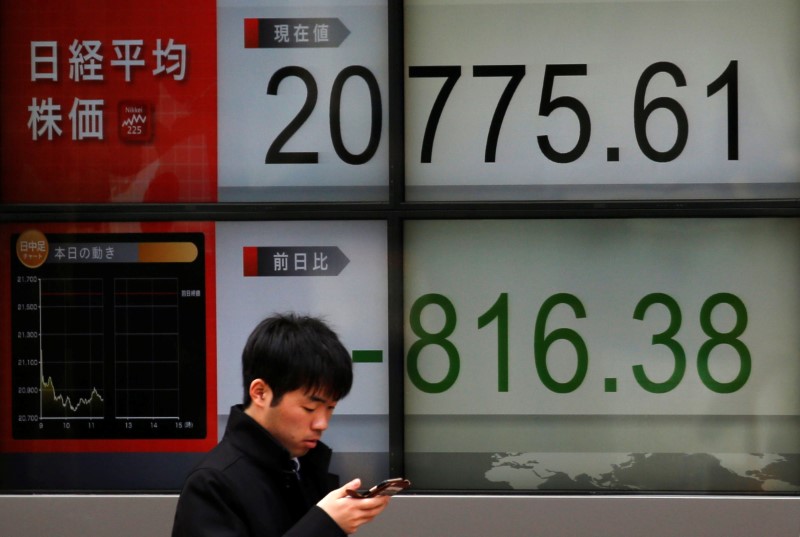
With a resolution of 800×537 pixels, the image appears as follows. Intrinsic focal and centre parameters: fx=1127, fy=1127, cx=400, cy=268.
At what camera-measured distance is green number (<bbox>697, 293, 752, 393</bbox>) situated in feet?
17.7

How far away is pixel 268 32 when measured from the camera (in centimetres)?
547

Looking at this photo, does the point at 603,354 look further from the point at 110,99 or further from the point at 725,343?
the point at 110,99

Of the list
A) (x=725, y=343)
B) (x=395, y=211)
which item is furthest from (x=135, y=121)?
(x=725, y=343)

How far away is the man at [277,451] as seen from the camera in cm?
263

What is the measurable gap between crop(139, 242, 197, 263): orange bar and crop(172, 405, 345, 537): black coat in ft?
8.72

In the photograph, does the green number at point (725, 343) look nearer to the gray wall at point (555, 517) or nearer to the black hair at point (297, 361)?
the gray wall at point (555, 517)

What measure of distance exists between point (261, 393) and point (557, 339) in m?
2.88

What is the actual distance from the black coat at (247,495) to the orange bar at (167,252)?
8.72 ft

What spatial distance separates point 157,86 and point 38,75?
59cm

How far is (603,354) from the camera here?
17.8 ft

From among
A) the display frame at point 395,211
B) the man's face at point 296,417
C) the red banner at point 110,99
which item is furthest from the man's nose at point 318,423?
the red banner at point 110,99

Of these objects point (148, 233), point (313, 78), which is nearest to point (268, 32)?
point (313, 78)

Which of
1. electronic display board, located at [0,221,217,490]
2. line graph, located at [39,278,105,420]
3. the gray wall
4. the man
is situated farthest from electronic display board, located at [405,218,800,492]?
the man

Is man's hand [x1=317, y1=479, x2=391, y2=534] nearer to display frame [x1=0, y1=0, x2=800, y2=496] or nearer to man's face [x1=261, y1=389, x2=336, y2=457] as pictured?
man's face [x1=261, y1=389, x2=336, y2=457]
